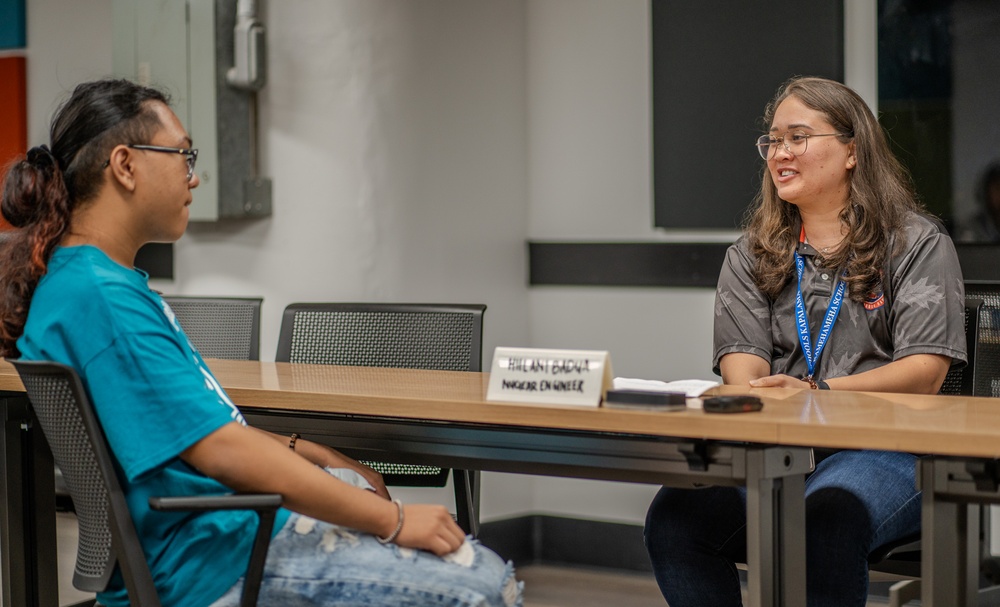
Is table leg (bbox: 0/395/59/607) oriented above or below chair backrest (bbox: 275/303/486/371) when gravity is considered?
below

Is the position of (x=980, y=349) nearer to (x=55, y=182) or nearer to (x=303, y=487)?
(x=303, y=487)

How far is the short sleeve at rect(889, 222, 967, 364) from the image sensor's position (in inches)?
98.1

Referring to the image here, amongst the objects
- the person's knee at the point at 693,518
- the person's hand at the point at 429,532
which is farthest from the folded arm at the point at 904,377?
the person's hand at the point at 429,532

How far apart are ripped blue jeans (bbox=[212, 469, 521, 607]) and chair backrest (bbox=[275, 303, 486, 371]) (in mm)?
1142

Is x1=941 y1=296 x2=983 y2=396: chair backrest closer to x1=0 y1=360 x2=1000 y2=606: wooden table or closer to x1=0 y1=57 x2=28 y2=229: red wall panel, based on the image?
x1=0 y1=360 x2=1000 y2=606: wooden table

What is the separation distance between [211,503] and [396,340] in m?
1.40

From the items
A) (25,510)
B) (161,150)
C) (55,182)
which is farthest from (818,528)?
(25,510)

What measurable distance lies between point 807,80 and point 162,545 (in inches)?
72.8

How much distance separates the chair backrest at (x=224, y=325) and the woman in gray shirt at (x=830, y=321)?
1.27 meters

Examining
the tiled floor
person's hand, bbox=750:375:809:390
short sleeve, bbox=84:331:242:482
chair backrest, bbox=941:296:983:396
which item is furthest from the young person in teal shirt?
the tiled floor

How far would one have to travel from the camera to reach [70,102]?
192 centimetres

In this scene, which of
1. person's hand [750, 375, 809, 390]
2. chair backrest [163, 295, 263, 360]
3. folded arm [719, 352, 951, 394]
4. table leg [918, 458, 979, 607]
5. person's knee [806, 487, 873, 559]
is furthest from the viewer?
chair backrest [163, 295, 263, 360]

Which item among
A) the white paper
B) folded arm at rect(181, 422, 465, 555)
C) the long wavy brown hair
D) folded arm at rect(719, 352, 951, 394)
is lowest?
folded arm at rect(181, 422, 465, 555)

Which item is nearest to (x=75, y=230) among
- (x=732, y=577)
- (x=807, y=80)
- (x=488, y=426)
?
(x=488, y=426)
